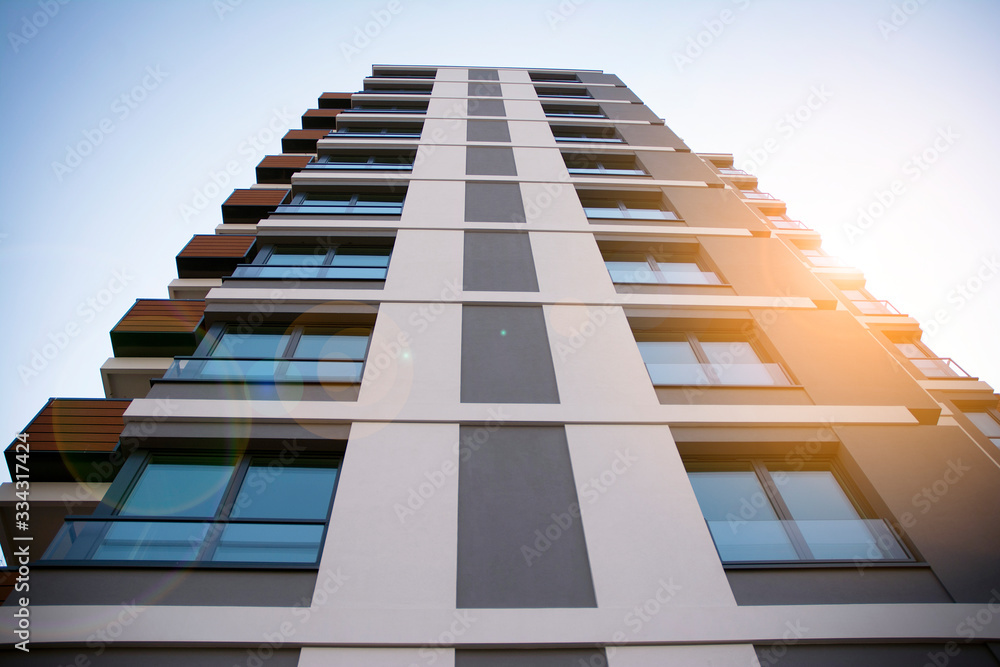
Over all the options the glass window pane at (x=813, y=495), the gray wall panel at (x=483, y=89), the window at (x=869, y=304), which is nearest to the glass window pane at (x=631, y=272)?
the glass window pane at (x=813, y=495)

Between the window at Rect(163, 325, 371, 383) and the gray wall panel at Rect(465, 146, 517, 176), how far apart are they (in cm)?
624

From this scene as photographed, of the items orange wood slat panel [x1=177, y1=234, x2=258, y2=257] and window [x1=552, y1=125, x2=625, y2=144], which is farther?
window [x1=552, y1=125, x2=625, y2=144]

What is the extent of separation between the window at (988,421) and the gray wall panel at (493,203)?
11185 millimetres

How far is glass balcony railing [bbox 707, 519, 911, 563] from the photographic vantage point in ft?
20.2

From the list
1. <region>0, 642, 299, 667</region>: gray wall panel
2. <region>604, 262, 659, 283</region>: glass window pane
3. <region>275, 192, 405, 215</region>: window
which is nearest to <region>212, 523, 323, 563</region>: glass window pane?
<region>0, 642, 299, 667</region>: gray wall panel

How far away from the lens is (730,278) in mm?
10469

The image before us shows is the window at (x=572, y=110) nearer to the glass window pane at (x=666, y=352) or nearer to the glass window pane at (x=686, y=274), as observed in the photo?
the glass window pane at (x=686, y=274)

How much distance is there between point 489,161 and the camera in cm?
1462

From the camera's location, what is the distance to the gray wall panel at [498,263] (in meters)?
9.78

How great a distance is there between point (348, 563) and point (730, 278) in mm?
8134

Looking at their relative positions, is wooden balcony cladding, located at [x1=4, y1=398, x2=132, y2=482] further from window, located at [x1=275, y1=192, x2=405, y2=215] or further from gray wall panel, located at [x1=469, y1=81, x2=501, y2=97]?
gray wall panel, located at [x1=469, y1=81, x2=501, y2=97]

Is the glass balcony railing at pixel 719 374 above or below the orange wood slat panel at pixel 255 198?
above

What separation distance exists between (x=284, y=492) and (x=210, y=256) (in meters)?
9.63

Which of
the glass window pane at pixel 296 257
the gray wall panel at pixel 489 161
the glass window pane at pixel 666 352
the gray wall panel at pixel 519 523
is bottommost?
the glass window pane at pixel 296 257
